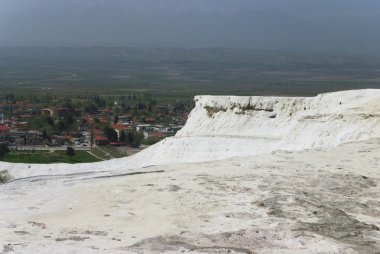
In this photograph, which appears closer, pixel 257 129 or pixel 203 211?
pixel 203 211

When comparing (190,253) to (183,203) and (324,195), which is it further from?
(324,195)

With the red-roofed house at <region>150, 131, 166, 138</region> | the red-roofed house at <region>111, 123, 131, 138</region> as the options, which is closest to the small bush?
the red-roofed house at <region>150, 131, 166, 138</region>

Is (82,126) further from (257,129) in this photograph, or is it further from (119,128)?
(257,129)

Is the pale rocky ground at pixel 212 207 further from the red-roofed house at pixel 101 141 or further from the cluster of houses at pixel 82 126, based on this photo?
the cluster of houses at pixel 82 126

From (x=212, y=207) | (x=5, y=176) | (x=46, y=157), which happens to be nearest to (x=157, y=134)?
(x=46, y=157)

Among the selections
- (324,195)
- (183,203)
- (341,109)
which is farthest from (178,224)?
(341,109)

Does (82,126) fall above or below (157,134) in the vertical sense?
below

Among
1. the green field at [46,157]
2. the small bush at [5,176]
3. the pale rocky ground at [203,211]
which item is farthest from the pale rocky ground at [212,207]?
the green field at [46,157]
